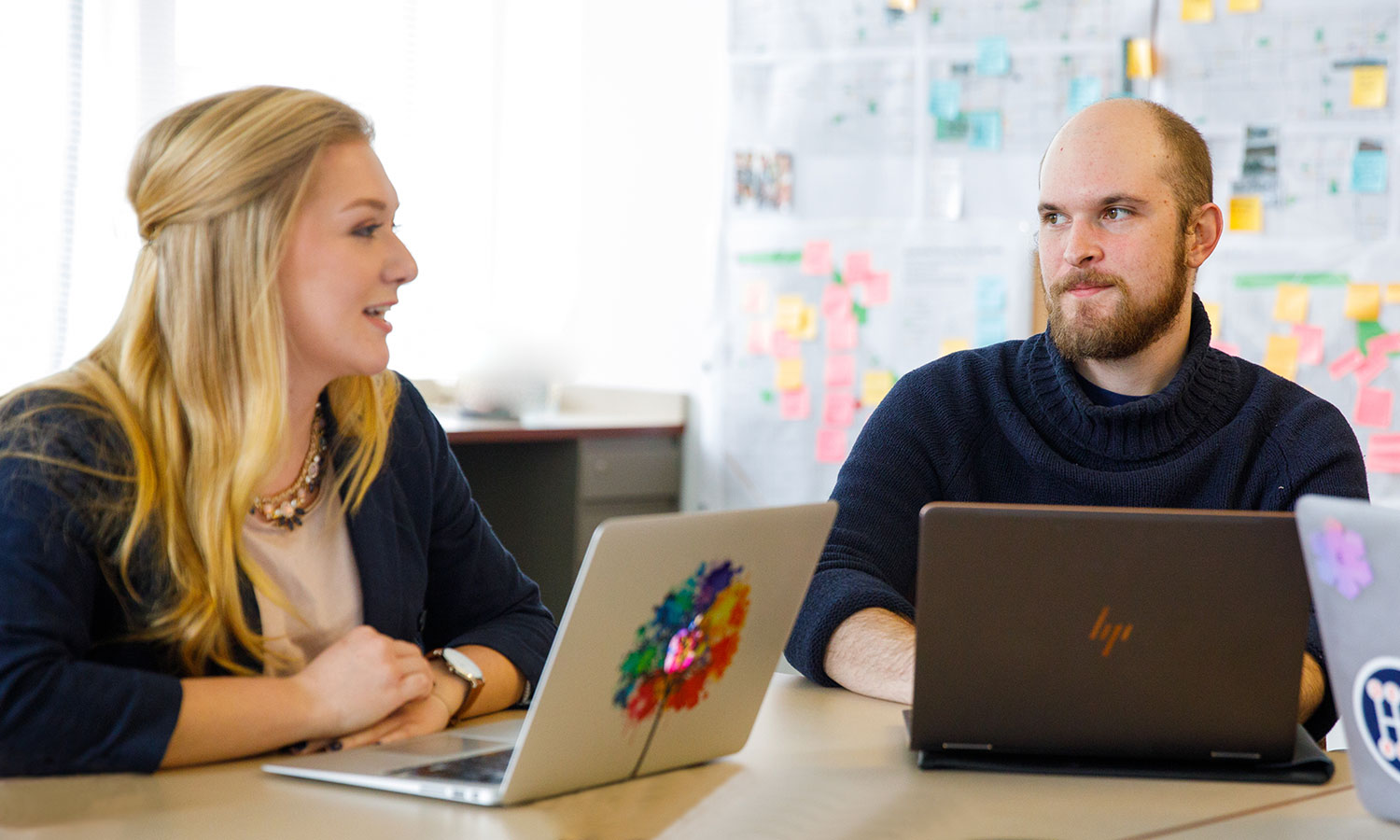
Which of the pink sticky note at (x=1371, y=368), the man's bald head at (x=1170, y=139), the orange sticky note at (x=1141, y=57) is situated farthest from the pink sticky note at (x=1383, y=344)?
the man's bald head at (x=1170, y=139)

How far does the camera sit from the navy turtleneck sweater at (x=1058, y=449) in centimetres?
162

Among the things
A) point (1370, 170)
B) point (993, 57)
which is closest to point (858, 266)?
point (993, 57)

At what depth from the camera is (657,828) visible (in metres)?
0.98

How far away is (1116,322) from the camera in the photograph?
66.3 inches

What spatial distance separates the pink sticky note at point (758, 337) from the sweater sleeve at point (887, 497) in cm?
169

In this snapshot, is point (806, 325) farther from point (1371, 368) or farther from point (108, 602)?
point (108, 602)

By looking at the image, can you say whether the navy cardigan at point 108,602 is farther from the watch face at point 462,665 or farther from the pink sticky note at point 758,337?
the pink sticky note at point 758,337

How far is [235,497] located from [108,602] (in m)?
0.14

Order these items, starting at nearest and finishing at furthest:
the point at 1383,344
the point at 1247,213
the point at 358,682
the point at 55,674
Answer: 1. the point at 55,674
2. the point at 358,682
3. the point at 1383,344
4. the point at 1247,213

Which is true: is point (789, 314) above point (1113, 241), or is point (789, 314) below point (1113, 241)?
below

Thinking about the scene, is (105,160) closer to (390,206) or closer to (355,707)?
(390,206)

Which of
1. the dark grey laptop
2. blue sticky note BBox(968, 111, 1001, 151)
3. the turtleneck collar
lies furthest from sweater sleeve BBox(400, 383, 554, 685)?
blue sticky note BBox(968, 111, 1001, 151)

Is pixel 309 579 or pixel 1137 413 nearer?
pixel 309 579

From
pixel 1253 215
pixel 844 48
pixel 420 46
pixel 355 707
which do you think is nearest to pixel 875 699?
pixel 355 707
